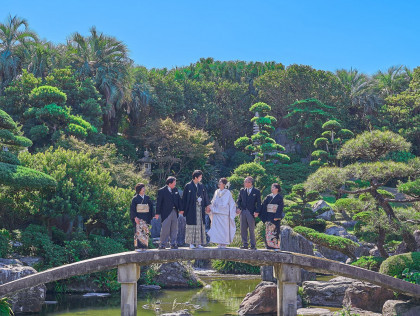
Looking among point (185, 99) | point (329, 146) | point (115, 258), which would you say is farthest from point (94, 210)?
point (329, 146)

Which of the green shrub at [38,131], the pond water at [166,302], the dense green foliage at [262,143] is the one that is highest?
the dense green foliage at [262,143]

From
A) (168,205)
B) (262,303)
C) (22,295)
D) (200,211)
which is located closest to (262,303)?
(262,303)

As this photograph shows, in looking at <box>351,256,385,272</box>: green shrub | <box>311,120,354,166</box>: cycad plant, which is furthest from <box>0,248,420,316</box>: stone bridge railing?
<box>311,120,354,166</box>: cycad plant

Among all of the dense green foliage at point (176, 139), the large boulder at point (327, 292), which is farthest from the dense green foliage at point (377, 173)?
the large boulder at point (327, 292)

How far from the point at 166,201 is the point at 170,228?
2.15ft

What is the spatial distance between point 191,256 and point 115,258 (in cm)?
171

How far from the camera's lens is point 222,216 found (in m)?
13.0

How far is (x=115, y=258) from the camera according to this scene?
1302cm

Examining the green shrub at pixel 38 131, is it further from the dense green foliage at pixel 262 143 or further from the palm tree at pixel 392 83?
the palm tree at pixel 392 83

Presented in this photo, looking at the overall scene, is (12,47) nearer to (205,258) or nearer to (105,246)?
(105,246)

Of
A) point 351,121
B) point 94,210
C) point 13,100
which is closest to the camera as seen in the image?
point 94,210

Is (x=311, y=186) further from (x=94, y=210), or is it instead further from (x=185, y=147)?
(x=185, y=147)

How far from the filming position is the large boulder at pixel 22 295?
16.0 metres

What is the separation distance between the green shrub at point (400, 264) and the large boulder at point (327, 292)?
6.60 ft
